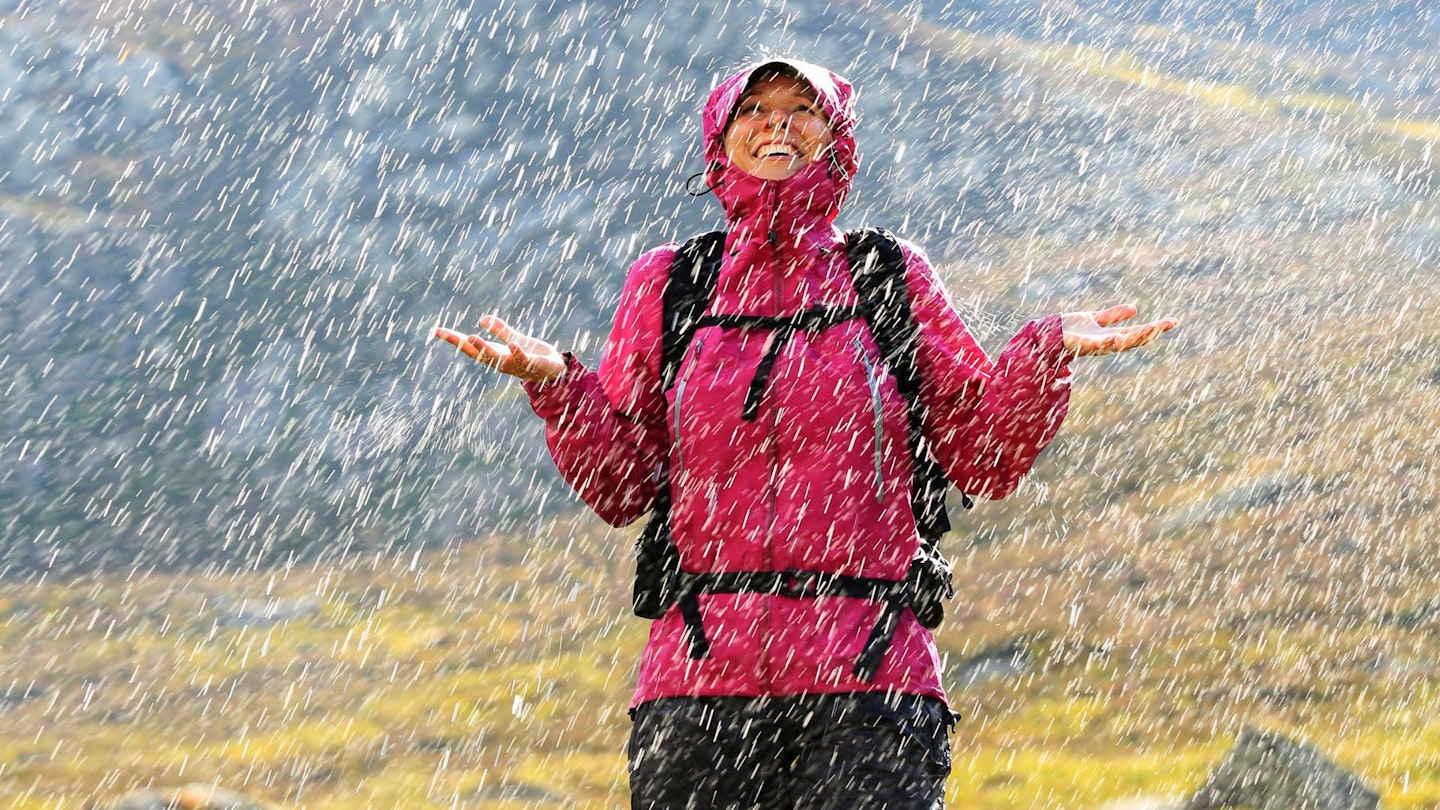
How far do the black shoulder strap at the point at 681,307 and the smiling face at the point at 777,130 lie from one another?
311 mm

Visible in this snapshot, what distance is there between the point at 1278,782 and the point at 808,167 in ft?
22.7

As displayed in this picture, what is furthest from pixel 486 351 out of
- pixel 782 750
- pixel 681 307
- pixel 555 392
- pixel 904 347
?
pixel 782 750

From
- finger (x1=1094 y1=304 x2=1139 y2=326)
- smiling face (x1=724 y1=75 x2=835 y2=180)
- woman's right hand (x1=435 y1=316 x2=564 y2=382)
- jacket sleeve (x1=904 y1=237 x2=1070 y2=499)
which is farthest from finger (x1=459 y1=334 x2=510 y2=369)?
finger (x1=1094 y1=304 x2=1139 y2=326)

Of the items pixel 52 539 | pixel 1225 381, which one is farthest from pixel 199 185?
pixel 1225 381

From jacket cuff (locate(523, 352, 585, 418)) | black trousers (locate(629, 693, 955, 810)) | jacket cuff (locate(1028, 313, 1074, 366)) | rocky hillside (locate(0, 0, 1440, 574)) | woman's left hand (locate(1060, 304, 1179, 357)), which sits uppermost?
woman's left hand (locate(1060, 304, 1179, 357))

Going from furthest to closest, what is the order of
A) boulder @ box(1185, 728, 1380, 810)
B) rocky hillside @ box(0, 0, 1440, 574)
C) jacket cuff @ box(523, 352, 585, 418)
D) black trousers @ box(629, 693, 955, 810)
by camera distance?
rocky hillside @ box(0, 0, 1440, 574), boulder @ box(1185, 728, 1380, 810), jacket cuff @ box(523, 352, 585, 418), black trousers @ box(629, 693, 955, 810)

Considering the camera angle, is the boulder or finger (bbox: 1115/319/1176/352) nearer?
finger (bbox: 1115/319/1176/352)

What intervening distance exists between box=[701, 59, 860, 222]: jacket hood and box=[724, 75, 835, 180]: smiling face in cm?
3

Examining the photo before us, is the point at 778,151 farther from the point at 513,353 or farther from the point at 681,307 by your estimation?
the point at 513,353

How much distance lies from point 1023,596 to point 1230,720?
129 inches

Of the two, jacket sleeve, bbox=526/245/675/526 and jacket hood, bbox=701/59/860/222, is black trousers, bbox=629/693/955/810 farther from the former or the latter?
jacket hood, bbox=701/59/860/222

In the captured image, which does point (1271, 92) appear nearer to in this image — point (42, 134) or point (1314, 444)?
point (1314, 444)

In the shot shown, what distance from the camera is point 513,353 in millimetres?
3436

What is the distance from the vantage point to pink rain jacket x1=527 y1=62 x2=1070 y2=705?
3.29 metres
